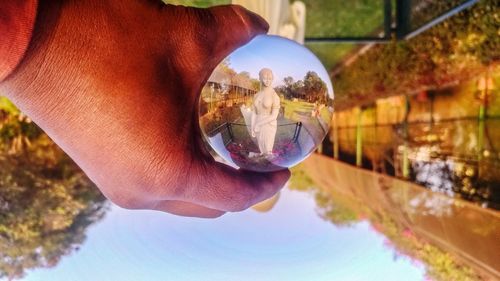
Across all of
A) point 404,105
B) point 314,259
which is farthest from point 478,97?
point 314,259

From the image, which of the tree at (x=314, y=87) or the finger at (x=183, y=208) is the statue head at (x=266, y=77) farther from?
the finger at (x=183, y=208)

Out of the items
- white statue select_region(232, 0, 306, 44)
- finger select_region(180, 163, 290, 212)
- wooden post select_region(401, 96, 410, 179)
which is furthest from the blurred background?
finger select_region(180, 163, 290, 212)

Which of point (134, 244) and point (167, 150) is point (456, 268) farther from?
point (167, 150)

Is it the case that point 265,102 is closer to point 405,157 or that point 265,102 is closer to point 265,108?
point 265,108

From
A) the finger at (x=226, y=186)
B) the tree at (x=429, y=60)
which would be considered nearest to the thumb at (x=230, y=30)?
the finger at (x=226, y=186)

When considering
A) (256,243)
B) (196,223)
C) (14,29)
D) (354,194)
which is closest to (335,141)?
(354,194)

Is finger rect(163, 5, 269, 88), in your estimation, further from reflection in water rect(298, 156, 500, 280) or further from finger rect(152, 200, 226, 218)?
reflection in water rect(298, 156, 500, 280)
